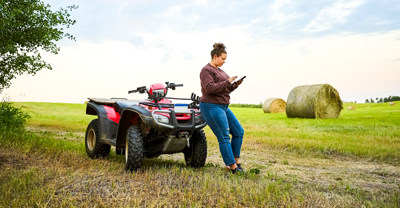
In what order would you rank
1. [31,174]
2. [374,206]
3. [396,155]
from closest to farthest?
[374,206] → [31,174] → [396,155]

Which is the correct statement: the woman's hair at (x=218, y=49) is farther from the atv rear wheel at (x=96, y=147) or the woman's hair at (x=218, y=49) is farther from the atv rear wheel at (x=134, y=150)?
the atv rear wheel at (x=96, y=147)

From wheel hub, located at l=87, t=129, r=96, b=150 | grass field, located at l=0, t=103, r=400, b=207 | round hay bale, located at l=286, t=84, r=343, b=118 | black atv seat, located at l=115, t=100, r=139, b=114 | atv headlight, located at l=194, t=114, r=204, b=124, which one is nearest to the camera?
grass field, located at l=0, t=103, r=400, b=207

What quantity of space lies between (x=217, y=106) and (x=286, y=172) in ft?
6.28

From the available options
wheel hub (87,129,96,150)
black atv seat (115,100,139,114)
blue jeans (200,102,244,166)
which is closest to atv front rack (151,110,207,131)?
blue jeans (200,102,244,166)

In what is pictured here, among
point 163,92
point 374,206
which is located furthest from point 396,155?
point 163,92

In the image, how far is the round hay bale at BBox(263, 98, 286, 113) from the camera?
25328 millimetres

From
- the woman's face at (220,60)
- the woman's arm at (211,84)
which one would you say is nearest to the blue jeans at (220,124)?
the woman's arm at (211,84)

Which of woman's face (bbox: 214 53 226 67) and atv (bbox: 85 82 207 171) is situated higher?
woman's face (bbox: 214 53 226 67)

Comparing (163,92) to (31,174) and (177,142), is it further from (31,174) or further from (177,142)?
(31,174)

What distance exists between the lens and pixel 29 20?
10.9m

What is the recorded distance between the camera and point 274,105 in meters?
25.4

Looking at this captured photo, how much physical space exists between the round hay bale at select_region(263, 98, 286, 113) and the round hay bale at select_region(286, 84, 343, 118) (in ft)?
21.0

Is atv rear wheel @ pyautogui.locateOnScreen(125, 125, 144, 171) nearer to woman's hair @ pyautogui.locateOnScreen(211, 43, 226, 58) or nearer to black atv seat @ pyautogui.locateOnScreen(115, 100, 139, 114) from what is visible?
black atv seat @ pyautogui.locateOnScreen(115, 100, 139, 114)

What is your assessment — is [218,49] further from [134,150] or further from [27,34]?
[27,34]
